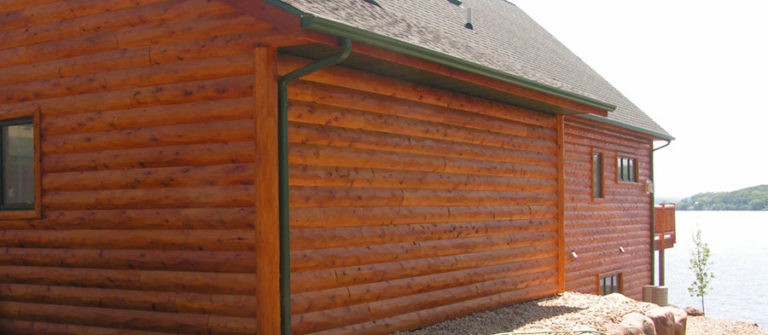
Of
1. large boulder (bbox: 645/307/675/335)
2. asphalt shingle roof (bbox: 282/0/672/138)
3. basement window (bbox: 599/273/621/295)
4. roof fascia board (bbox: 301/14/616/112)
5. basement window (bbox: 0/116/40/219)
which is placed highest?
asphalt shingle roof (bbox: 282/0/672/138)

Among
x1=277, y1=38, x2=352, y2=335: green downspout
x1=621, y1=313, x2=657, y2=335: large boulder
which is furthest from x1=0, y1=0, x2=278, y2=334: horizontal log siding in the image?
x1=621, y1=313, x2=657, y2=335: large boulder

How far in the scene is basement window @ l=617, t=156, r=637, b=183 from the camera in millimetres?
20344

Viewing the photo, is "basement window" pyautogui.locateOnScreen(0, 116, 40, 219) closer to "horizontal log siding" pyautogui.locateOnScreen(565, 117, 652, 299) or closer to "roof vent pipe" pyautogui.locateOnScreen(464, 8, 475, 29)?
"roof vent pipe" pyautogui.locateOnScreen(464, 8, 475, 29)

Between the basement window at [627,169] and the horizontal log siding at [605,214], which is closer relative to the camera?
the horizontal log siding at [605,214]

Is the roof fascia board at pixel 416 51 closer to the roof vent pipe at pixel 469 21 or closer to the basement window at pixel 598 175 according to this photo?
the roof vent pipe at pixel 469 21

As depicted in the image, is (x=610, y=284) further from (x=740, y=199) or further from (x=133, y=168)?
(x=740, y=199)

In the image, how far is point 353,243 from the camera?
846cm

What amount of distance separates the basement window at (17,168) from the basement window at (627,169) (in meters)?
14.5

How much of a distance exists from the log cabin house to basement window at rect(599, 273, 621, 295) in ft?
29.8

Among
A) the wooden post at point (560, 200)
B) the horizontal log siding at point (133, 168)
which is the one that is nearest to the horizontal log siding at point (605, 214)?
the wooden post at point (560, 200)

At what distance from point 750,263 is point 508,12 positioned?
7704 centimetres

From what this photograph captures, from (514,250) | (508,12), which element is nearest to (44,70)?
(514,250)

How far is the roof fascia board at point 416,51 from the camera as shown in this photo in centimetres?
688

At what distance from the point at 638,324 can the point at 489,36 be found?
22.4 ft
